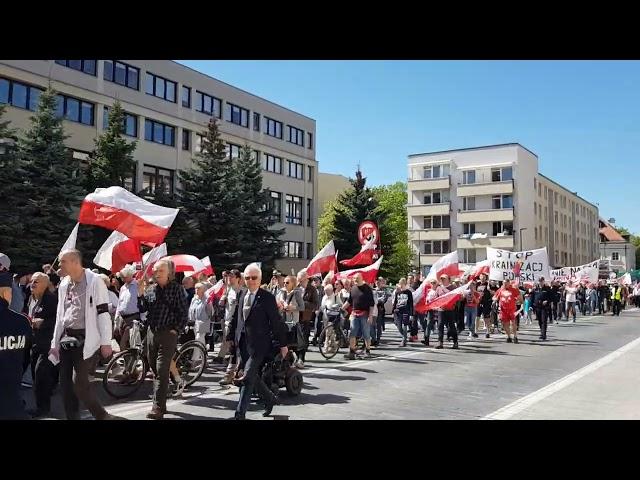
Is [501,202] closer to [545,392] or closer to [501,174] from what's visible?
[501,174]

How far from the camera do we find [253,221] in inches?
1428

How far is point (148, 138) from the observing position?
41.1 m

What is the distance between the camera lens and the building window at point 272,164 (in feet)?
173

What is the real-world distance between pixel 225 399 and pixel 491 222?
61190mm

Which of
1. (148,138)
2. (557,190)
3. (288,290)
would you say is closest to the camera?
(288,290)

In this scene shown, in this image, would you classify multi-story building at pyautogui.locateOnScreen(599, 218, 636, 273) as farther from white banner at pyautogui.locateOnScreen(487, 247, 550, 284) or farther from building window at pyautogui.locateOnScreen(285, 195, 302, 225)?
white banner at pyautogui.locateOnScreen(487, 247, 550, 284)

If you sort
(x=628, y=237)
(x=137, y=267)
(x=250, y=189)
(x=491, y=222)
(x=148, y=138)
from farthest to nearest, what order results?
(x=628, y=237) < (x=491, y=222) < (x=148, y=138) < (x=250, y=189) < (x=137, y=267)

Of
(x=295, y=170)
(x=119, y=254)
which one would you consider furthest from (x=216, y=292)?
(x=295, y=170)

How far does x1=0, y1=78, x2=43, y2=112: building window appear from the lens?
101ft

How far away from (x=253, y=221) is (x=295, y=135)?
2253 centimetres
